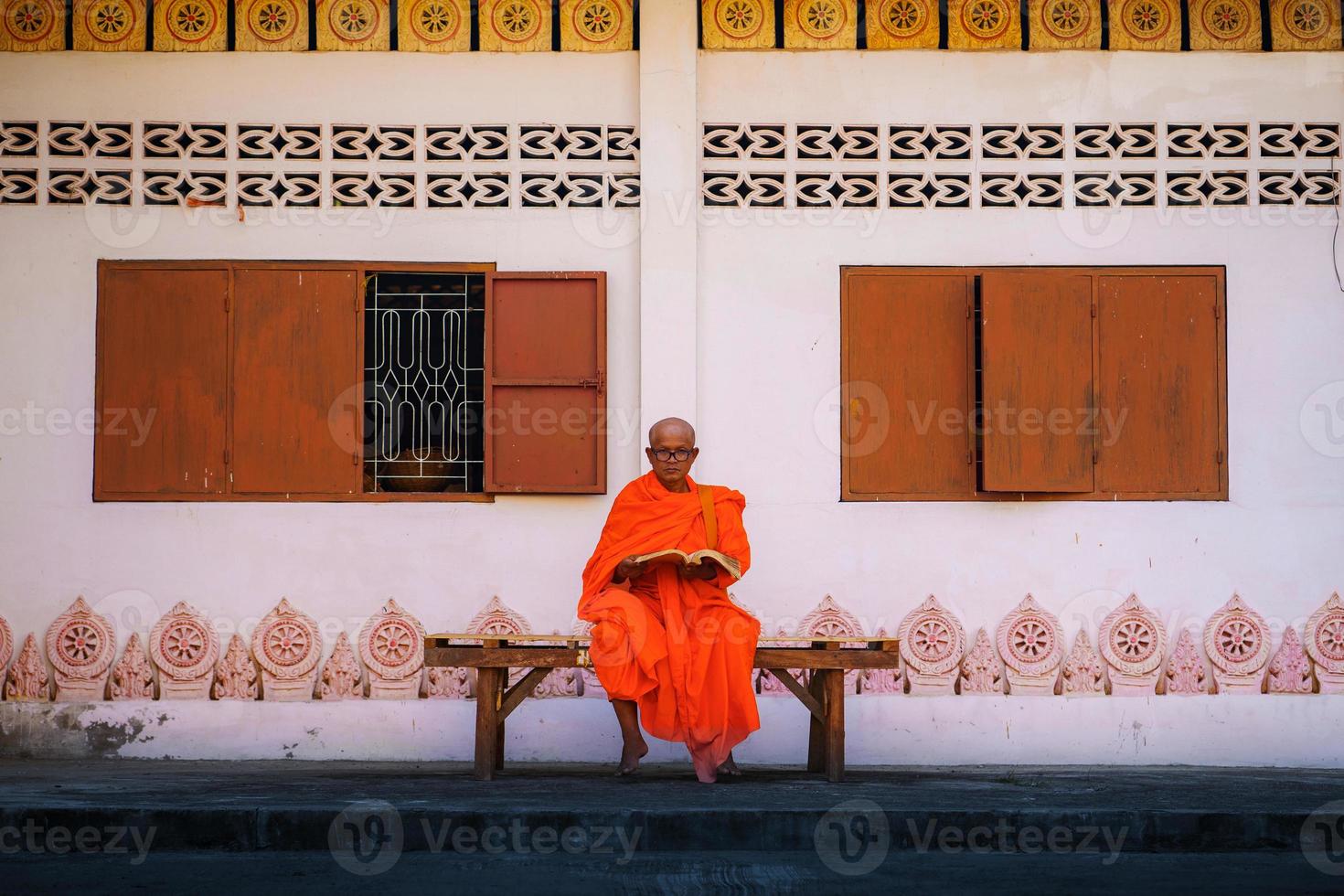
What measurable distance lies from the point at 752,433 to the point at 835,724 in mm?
1662

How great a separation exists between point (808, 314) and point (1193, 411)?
207cm

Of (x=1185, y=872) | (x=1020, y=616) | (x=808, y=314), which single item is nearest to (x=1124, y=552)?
(x=1020, y=616)

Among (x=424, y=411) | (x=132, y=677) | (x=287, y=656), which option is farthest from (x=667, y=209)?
(x=132, y=677)

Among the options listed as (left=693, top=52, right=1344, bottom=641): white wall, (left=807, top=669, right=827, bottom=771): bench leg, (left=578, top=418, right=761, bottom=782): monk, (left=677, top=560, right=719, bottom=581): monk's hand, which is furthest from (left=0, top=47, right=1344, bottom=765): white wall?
(left=677, top=560, right=719, bottom=581): monk's hand

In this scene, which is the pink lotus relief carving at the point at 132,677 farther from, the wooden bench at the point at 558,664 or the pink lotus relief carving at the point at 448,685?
the wooden bench at the point at 558,664

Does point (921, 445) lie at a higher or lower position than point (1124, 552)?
higher

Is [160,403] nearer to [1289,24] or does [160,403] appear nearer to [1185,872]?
[1185,872]

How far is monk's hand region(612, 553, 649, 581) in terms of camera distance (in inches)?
278

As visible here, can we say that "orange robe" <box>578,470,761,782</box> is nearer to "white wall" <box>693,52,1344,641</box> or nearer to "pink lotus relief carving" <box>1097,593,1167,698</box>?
"white wall" <box>693,52,1344,641</box>

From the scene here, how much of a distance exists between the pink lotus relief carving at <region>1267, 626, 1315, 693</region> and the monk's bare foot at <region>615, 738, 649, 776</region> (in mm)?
3341

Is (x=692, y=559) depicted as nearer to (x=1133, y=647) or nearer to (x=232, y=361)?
(x=1133, y=647)

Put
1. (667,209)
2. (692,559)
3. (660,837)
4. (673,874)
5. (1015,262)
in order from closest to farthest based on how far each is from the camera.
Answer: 1. (673,874)
2. (660,837)
3. (692,559)
4. (667,209)
5. (1015,262)

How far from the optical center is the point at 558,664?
23.5ft

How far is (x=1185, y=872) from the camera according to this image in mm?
5469
